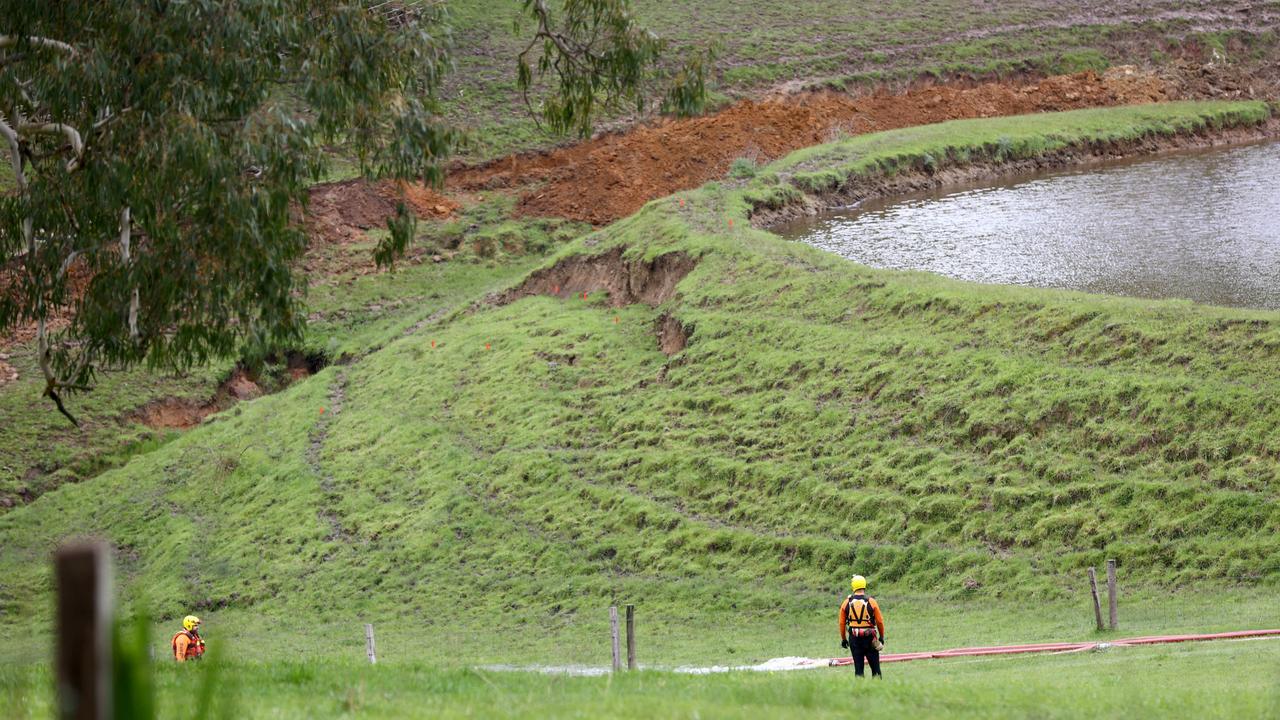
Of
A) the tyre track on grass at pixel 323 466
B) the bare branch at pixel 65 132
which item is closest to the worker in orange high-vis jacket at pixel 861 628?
the bare branch at pixel 65 132

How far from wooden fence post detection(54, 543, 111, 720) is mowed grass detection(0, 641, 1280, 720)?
5410mm

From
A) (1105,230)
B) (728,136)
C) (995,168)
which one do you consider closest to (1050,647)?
(1105,230)

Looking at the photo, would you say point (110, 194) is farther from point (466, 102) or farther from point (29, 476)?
point (466, 102)

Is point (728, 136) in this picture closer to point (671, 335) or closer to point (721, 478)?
point (671, 335)

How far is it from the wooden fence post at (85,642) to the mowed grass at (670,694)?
541 centimetres

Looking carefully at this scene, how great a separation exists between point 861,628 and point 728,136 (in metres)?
40.2

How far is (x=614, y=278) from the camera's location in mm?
40562

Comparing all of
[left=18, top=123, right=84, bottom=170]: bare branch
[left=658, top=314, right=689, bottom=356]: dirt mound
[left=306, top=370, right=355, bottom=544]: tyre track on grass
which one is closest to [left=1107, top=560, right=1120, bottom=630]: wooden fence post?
[left=18, top=123, right=84, bottom=170]: bare branch

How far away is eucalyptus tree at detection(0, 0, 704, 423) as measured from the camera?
1582cm

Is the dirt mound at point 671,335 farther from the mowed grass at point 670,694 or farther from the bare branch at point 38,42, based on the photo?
the mowed grass at point 670,694

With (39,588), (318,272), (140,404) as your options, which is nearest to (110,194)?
(39,588)

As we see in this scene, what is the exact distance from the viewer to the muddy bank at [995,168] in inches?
1793

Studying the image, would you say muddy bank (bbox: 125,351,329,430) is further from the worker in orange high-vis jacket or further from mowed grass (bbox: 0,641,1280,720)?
the worker in orange high-vis jacket

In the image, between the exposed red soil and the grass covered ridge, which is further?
the grass covered ridge
